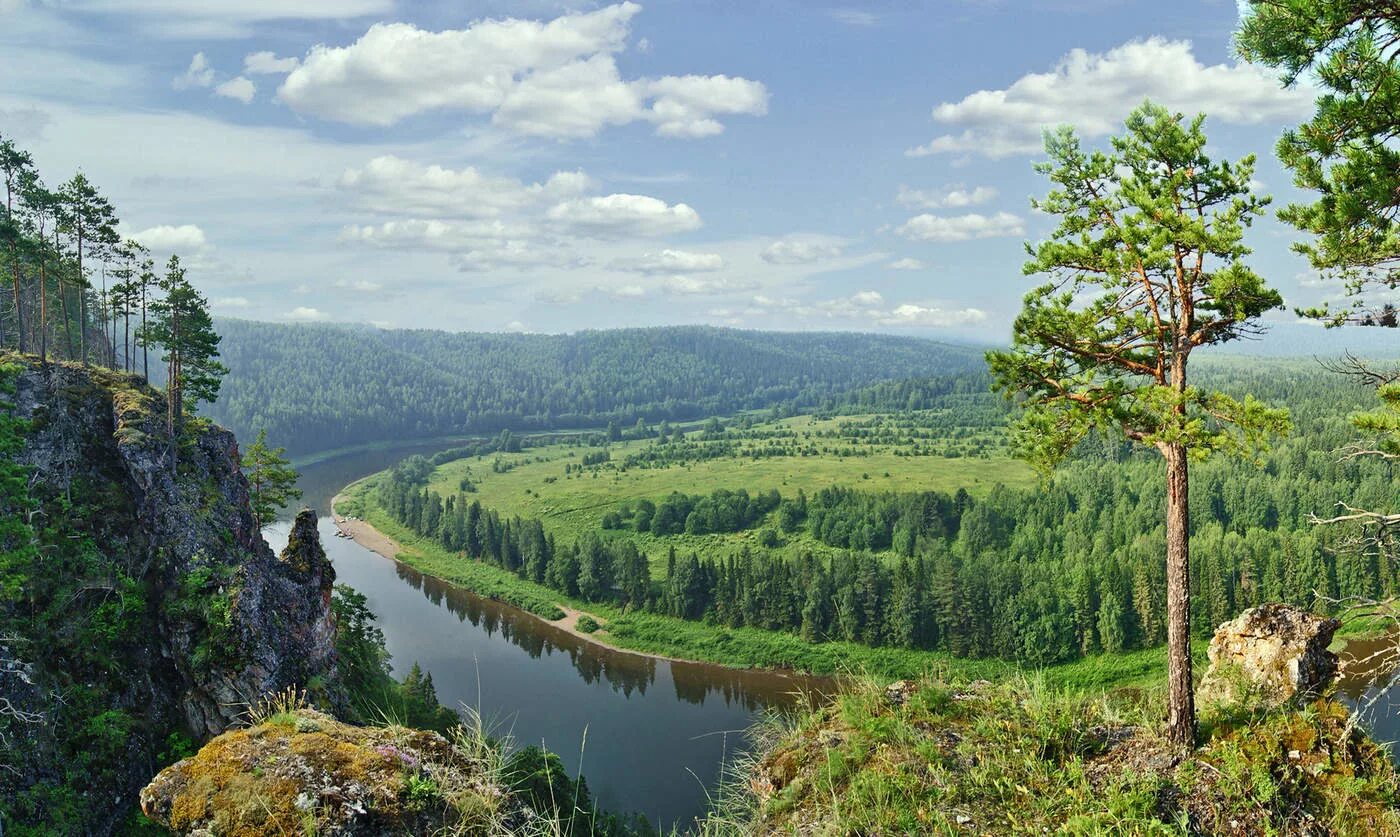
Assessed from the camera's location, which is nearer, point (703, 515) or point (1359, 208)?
point (1359, 208)

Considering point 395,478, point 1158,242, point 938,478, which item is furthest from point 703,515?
point 1158,242

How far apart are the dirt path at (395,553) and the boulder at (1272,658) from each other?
56965 millimetres

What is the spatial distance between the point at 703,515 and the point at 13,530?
91261 millimetres

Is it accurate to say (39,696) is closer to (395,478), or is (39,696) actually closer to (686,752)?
(686,752)

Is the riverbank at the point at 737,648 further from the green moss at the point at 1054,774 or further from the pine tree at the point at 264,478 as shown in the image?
the green moss at the point at 1054,774

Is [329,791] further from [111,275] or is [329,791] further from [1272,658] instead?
→ [111,275]

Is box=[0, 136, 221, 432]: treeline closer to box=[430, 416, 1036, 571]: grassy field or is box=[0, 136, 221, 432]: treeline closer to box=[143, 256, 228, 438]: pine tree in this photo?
box=[143, 256, 228, 438]: pine tree

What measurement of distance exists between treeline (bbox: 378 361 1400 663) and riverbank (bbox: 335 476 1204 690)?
5.82 ft

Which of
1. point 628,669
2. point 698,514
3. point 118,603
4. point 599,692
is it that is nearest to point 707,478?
point 698,514

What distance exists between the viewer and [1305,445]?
101 m

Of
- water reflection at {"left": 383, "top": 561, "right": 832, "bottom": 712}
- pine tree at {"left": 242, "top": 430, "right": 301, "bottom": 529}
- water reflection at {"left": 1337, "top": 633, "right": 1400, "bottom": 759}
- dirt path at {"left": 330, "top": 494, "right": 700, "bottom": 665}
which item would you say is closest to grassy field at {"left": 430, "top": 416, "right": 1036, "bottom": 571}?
dirt path at {"left": 330, "top": 494, "right": 700, "bottom": 665}

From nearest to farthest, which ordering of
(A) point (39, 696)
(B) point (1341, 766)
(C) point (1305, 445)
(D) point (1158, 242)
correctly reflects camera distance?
(B) point (1341, 766)
(D) point (1158, 242)
(A) point (39, 696)
(C) point (1305, 445)

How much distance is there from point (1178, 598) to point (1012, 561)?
7377 centimetres

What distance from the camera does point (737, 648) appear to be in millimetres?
67000
